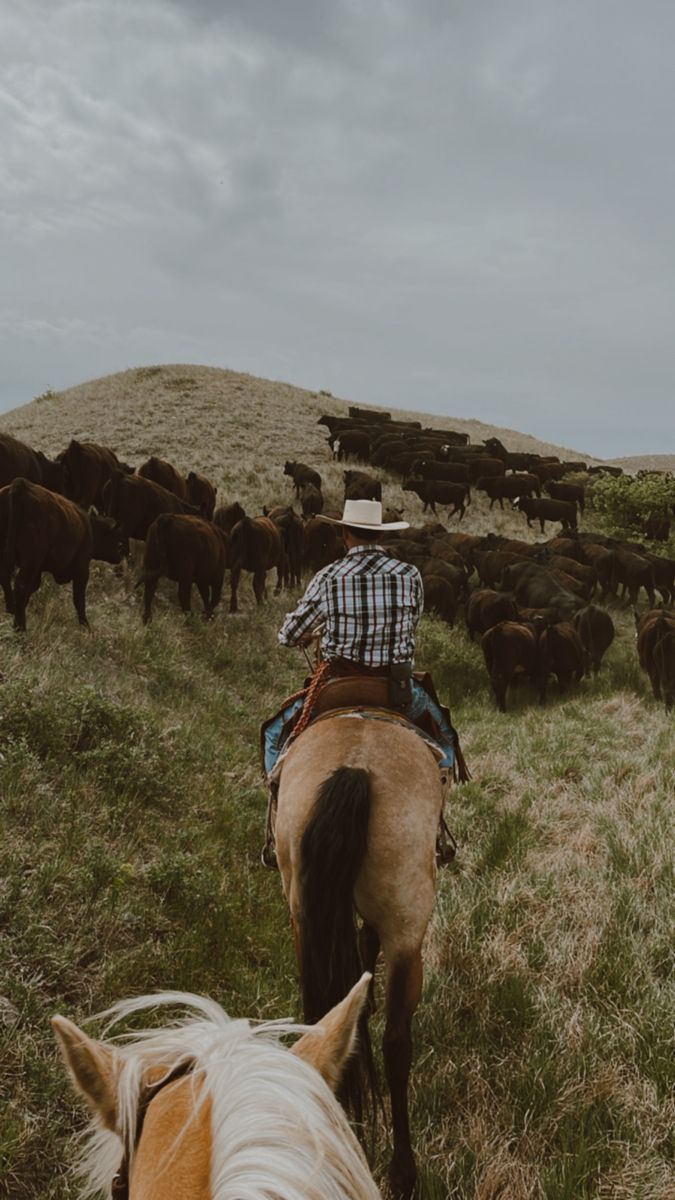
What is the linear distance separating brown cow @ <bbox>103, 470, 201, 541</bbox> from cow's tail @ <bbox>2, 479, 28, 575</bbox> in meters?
4.27

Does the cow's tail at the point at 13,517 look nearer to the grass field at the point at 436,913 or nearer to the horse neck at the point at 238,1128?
the grass field at the point at 436,913

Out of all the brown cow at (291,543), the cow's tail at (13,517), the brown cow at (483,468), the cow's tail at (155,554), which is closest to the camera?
the cow's tail at (13,517)

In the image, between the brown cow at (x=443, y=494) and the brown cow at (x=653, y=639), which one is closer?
the brown cow at (x=653, y=639)

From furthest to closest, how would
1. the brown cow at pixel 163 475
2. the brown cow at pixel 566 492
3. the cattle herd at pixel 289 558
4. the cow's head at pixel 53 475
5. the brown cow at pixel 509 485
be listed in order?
the brown cow at pixel 566 492 → the brown cow at pixel 509 485 → the brown cow at pixel 163 475 → the cow's head at pixel 53 475 → the cattle herd at pixel 289 558

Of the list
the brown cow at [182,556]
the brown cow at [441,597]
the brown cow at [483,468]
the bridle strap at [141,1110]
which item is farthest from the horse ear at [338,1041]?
the brown cow at [483,468]

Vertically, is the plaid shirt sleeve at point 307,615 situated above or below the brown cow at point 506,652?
above

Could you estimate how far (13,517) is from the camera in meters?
7.95

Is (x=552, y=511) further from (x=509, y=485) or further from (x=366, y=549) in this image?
(x=366, y=549)

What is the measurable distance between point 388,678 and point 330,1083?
8.82ft

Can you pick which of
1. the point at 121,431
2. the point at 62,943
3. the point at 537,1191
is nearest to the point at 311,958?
the point at 537,1191

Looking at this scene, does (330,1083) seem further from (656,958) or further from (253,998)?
(656,958)

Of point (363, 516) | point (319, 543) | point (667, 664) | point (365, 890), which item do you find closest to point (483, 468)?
point (319, 543)

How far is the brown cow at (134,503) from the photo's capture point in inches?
486

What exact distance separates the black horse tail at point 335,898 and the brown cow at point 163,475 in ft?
43.2
